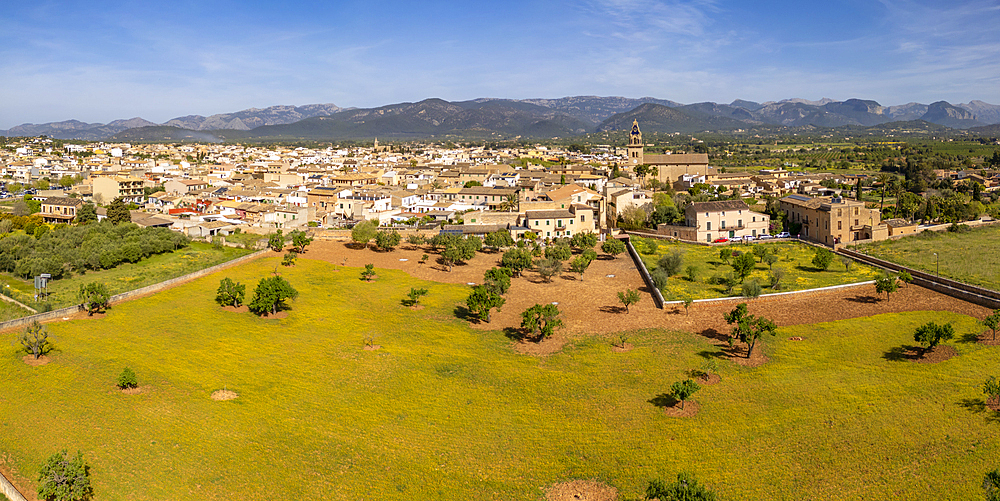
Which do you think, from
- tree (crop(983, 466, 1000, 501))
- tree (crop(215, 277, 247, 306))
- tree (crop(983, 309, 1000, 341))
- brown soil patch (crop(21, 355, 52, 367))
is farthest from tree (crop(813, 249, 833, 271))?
brown soil patch (crop(21, 355, 52, 367))

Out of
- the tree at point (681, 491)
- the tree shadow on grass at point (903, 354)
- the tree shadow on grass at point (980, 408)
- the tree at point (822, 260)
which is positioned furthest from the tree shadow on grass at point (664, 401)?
the tree at point (822, 260)

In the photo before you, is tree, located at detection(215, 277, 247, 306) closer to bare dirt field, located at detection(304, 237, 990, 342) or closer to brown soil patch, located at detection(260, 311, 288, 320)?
brown soil patch, located at detection(260, 311, 288, 320)

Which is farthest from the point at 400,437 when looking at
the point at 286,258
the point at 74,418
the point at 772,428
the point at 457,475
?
the point at 286,258

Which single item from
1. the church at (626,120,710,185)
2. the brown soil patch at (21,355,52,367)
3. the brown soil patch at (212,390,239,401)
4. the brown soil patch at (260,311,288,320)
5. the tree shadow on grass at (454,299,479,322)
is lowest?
the brown soil patch at (212,390,239,401)

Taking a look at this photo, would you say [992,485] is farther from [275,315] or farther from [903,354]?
[275,315]

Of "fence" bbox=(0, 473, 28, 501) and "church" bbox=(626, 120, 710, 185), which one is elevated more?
"church" bbox=(626, 120, 710, 185)

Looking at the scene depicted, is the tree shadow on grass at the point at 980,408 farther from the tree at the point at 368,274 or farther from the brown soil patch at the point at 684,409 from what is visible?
the tree at the point at 368,274

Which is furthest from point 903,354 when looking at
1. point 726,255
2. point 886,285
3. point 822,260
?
point 726,255
